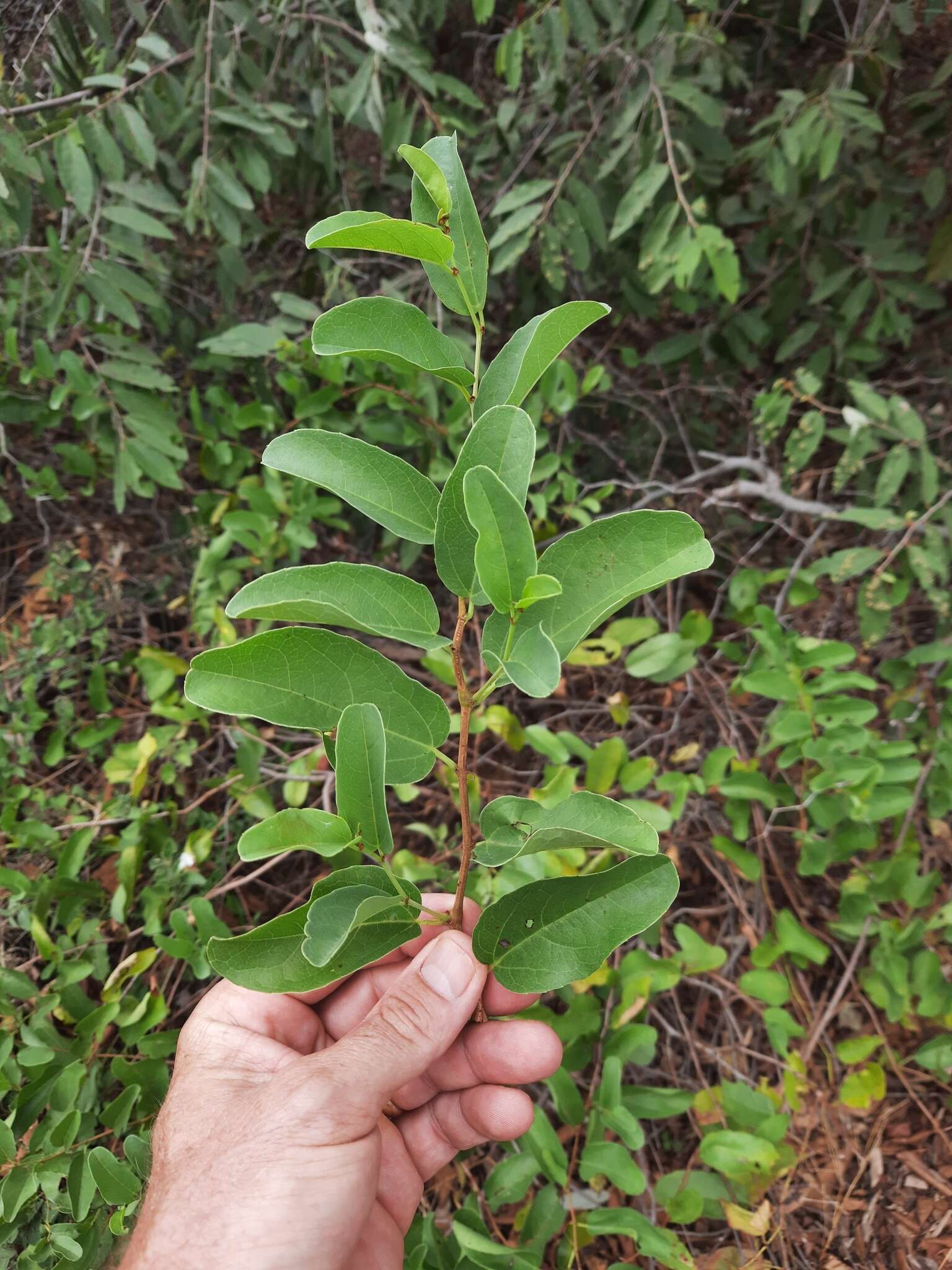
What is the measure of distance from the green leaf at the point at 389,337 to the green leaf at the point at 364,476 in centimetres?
9

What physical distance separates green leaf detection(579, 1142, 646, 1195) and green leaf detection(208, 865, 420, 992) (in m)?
0.61

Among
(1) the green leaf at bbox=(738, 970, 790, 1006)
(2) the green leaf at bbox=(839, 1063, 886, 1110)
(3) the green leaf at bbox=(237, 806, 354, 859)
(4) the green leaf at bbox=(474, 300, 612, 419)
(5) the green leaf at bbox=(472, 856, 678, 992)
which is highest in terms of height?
(4) the green leaf at bbox=(474, 300, 612, 419)

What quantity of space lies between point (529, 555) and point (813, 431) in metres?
1.52

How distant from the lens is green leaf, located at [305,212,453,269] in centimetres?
70

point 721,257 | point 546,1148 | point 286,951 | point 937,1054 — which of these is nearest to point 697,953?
point 546,1148

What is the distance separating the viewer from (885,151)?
7.96 feet

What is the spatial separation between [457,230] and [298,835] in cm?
62

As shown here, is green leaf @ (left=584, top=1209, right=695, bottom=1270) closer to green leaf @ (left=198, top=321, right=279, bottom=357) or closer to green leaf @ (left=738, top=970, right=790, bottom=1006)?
green leaf @ (left=738, top=970, right=790, bottom=1006)

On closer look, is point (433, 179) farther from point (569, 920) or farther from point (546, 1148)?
point (546, 1148)

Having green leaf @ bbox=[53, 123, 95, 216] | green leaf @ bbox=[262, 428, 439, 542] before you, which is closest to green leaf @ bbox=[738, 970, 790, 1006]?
green leaf @ bbox=[262, 428, 439, 542]

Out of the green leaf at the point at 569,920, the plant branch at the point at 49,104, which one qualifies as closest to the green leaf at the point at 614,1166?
the green leaf at the point at 569,920

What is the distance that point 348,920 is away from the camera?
2.49ft

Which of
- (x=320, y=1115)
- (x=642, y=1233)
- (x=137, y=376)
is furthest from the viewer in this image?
(x=137, y=376)

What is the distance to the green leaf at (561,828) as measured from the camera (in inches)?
30.2
